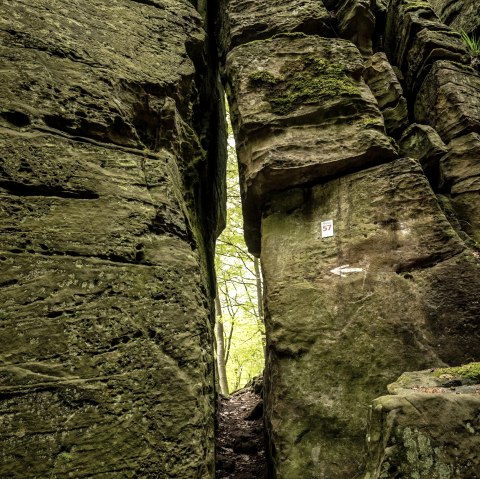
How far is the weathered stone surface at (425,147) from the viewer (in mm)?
6125

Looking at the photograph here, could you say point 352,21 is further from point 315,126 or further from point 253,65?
point 315,126

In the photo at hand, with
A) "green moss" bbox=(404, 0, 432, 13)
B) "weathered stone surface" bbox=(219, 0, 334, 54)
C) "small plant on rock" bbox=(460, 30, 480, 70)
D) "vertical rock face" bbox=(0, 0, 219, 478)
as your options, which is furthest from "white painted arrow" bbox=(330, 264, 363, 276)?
"green moss" bbox=(404, 0, 432, 13)

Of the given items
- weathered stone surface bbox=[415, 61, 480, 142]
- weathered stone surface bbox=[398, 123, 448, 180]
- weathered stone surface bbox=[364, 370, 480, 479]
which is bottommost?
weathered stone surface bbox=[364, 370, 480, 479]

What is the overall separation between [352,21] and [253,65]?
9.06ft

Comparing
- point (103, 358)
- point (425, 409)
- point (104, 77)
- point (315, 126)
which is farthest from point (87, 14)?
point (425, 409)

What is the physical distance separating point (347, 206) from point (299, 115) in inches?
72.1

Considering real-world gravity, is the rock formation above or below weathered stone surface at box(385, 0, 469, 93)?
below

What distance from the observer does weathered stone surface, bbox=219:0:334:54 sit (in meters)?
7.16

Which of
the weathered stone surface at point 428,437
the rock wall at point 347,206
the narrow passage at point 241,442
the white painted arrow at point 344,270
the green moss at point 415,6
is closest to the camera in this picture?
the weathered stone surface at point 428,437

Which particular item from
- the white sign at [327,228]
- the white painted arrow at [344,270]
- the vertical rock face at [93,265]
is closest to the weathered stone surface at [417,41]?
the white sign at [327,228]

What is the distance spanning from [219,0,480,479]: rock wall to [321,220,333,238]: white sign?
0.17 feet

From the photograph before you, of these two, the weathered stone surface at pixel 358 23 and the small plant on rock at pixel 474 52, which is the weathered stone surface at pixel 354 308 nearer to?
the weathered stone surface at pixel 358 23

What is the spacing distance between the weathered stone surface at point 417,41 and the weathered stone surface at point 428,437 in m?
7.23

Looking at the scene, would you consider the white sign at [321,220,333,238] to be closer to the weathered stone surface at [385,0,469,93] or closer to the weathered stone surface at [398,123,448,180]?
the weathered stone surface at [398,123,448,180]
